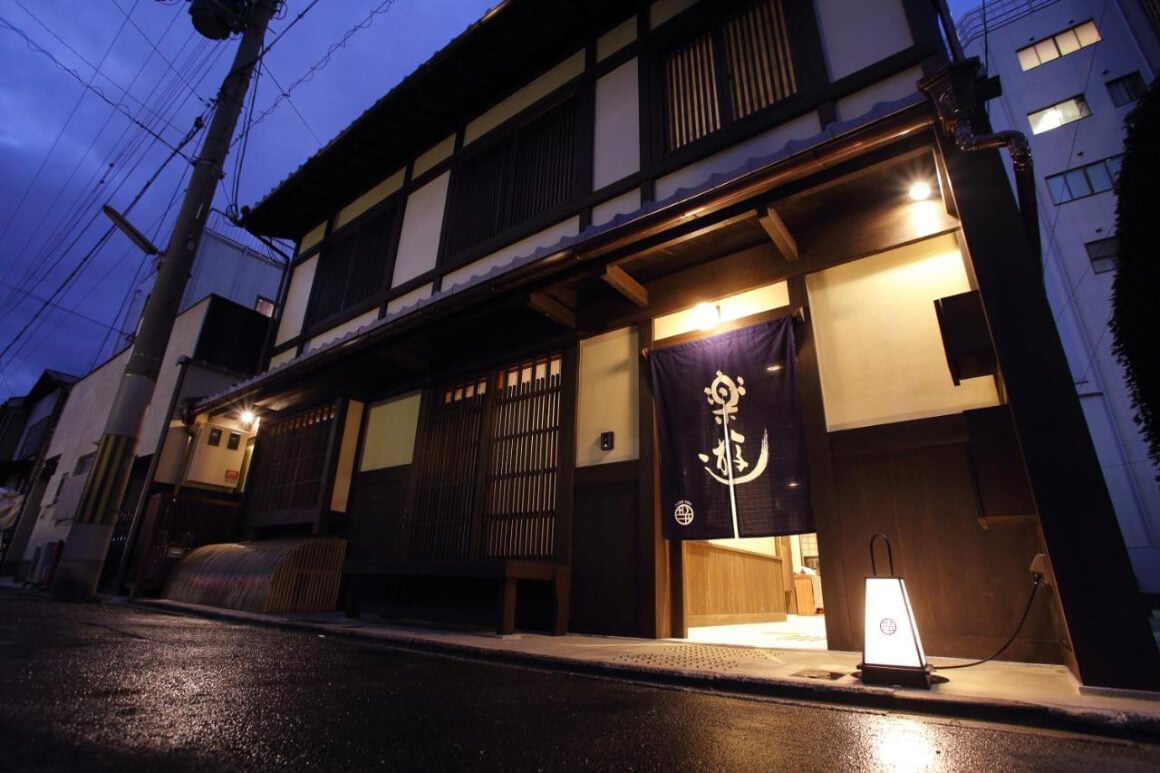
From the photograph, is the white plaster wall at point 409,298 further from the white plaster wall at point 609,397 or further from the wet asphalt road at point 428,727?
the wet asphalt road at point 428,727

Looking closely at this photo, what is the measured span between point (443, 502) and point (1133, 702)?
711 cm

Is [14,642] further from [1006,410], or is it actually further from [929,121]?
[929,121]

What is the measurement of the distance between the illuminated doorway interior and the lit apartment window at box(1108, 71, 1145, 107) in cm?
2184

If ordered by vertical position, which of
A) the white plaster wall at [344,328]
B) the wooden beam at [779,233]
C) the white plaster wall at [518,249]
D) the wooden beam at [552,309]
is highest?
the white plaster wall at [518,249]

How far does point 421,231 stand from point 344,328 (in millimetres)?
2708

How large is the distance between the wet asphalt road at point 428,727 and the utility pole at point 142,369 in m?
7.34

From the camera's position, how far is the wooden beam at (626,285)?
20.1 ft

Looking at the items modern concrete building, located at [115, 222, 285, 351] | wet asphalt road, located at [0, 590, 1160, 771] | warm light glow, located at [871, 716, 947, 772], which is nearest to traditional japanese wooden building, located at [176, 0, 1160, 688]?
warm light glow, located at [871, 716, 947, 772]

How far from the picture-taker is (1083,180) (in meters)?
19.0

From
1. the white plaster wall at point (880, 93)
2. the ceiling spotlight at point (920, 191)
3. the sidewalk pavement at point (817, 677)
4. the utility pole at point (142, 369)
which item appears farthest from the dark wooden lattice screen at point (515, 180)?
the sidewalk pavement at point (817, 677)

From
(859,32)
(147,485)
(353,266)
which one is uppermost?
(353,266)

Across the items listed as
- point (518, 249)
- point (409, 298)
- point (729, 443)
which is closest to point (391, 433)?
point (409, 298)

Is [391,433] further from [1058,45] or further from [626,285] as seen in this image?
[1058,45]

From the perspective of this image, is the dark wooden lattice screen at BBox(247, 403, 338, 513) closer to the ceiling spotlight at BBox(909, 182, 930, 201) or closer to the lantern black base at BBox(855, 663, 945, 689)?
the lantern black base at BBox(855, 663, 945, 689)
